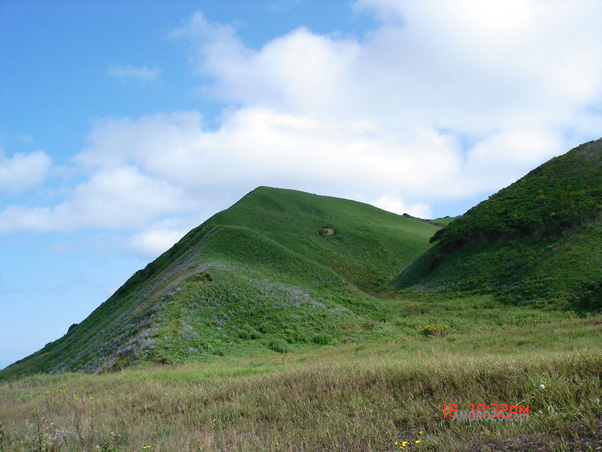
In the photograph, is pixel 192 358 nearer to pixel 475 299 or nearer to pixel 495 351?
pixel 495 351

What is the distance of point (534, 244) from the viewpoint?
4281 centimetres

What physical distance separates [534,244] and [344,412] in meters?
43.2

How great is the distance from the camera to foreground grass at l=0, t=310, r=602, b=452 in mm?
5246

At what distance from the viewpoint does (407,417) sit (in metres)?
6.40

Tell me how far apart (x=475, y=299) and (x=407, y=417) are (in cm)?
3441

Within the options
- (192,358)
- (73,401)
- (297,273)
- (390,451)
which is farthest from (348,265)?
(390,451)

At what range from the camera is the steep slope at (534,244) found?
3434 centimetres
